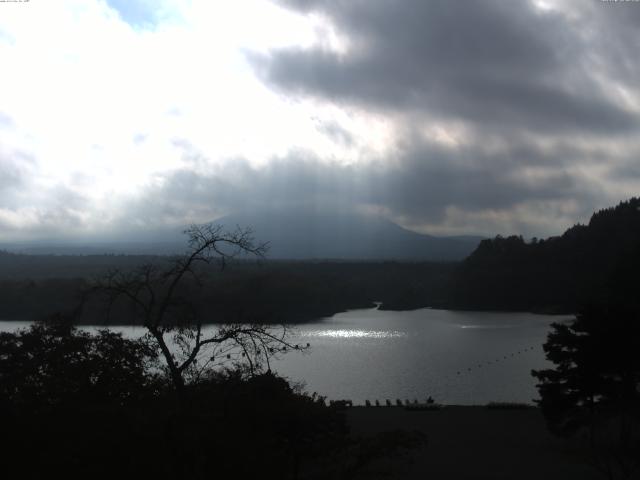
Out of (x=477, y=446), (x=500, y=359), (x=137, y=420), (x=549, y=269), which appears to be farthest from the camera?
(x=549, y=269)

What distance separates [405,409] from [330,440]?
9.39m

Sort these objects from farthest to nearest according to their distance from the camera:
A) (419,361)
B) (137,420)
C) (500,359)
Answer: (500,359) → (419,361) → (137,420)

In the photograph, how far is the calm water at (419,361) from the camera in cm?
2166

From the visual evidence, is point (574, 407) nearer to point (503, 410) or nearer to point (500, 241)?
point (503, 410)

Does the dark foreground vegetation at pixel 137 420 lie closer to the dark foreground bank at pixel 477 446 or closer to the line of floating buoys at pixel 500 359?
the dark foreground bank at pixel 477 446

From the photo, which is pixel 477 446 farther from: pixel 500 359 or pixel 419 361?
pixel 500 359

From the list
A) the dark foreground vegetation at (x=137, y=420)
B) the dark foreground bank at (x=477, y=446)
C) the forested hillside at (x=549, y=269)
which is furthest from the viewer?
the forested hillside at (x=549, y=269)

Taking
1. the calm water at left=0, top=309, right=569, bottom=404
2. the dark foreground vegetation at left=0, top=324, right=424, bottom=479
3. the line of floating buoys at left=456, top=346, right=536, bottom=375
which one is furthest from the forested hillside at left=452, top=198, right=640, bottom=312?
the dark foreground vegetation at left=0, top=324, right=424, bottom=479

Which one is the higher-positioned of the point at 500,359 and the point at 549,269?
the point at 549,269

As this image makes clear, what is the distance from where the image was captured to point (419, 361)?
2875 cm

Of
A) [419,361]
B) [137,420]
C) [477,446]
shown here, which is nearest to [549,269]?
[419,361]

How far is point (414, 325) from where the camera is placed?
4744cm

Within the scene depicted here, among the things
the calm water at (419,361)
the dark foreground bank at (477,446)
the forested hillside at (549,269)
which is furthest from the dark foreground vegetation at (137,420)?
the forested hillside at (549,269)

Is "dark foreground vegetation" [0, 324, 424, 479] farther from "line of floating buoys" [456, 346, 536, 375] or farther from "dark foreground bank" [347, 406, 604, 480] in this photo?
"line of floating buoys" [456, 346, 536, 375]
